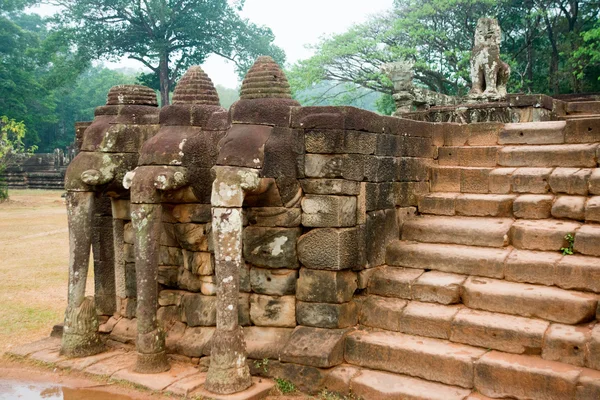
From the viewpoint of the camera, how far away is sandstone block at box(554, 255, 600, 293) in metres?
4.30

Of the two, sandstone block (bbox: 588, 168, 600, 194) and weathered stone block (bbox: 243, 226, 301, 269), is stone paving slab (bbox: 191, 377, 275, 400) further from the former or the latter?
sandstone block (bbox: 588, 168, 600, 194)

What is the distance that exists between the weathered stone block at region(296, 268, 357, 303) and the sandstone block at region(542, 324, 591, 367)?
1.55m

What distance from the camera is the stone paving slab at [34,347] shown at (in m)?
5.72

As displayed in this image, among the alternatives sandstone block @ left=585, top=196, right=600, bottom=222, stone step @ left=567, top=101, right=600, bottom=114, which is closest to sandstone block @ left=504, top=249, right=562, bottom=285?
sandstone block @ left=585, top=196, right=600, bottom=222

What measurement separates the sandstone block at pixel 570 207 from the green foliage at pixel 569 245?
0.34 meters

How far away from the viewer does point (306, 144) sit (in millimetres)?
4789

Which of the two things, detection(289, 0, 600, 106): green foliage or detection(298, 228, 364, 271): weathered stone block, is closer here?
detection(298, 228, 364, 271): weathered stone block

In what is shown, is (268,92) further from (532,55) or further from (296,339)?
(532,55)

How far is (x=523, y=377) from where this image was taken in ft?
12.7

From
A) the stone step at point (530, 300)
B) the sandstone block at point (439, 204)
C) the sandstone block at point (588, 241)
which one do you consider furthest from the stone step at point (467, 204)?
the stone step at point (530, 300)

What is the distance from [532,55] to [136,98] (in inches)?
864

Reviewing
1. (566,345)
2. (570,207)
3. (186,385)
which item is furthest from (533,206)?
(186,385)

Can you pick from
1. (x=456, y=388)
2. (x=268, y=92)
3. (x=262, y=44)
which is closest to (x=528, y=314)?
(x=456, y=388)

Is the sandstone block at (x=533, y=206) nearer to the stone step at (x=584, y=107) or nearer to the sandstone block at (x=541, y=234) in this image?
the sandstone block at (x=541, y=234)
